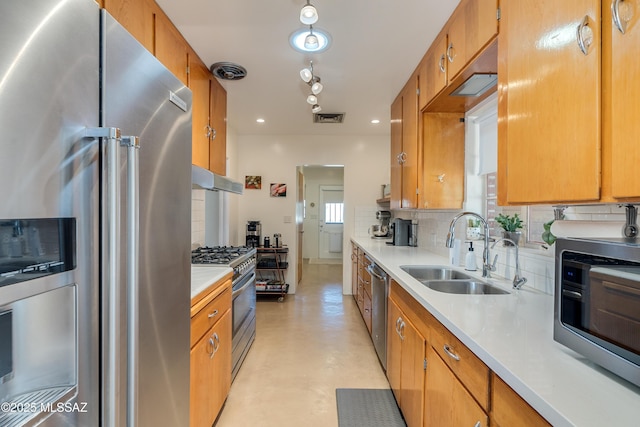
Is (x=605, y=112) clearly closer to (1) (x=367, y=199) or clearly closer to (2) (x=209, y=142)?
(2) (x=209, y=142)

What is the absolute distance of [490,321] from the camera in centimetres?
108

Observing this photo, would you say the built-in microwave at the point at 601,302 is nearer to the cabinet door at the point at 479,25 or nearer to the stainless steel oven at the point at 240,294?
the cabinet door at the point at 479,25

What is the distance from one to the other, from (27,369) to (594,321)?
4.08 ft

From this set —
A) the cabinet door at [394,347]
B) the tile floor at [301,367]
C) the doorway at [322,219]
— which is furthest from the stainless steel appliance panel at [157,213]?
the doorway at [322,219]

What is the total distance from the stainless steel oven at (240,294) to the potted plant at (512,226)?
171 centimetres

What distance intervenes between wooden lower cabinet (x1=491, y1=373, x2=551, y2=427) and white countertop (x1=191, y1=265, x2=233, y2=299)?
1.19 m

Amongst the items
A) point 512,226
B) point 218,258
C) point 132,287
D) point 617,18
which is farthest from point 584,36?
point 218,258

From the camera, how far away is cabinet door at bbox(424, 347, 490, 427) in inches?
37.5

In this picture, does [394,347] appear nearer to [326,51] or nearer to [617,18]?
[617,18]

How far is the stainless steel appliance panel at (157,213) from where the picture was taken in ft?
2.43

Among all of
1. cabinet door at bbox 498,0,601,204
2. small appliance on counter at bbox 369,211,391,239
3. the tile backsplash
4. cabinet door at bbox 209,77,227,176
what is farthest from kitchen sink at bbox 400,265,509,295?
small appliance on counter at bbox 369,211,391,239

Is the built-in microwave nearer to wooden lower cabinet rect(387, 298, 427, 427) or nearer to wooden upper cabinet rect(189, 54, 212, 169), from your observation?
wooden lower cabinet rect(387, 298, 427, 427)

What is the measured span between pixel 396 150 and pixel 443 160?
76cm

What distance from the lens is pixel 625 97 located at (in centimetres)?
74
